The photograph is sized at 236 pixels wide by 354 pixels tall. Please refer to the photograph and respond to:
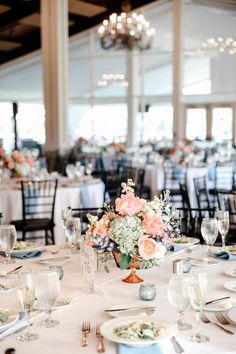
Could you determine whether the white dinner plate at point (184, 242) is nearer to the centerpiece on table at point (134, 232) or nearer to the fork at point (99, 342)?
the centerpiece on table at point (134, 232)

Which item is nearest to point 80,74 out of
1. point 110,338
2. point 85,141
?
point 85,141

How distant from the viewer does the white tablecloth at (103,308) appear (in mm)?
1739

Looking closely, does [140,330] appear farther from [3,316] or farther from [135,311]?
[3,316]

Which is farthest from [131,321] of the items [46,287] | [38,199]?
[38,199]

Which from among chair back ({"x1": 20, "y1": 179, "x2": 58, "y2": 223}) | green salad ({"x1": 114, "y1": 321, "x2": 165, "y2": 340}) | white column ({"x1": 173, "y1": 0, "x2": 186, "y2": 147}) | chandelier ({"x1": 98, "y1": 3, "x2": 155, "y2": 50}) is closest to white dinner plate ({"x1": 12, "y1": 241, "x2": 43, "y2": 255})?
green salad ({"x1": 114, "y1": 321, "x2": 165, "y2": 340})

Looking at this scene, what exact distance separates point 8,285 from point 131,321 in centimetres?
78

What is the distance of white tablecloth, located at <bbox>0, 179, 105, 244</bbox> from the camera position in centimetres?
607

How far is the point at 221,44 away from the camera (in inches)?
538

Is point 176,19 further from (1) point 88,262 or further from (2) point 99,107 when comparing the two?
(1) point 88,262

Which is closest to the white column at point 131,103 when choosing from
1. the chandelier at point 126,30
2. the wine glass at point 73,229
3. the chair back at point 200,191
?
the chandelier at point 126,30

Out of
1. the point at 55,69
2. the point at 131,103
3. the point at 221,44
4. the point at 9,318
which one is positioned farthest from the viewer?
the point at 131,103

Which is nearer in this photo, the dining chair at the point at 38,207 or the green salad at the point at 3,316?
the green salad at the point at 3,316

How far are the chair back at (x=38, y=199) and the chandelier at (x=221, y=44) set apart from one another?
8790 millimetres

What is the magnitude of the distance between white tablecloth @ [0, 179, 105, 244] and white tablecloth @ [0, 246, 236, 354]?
321 cm
